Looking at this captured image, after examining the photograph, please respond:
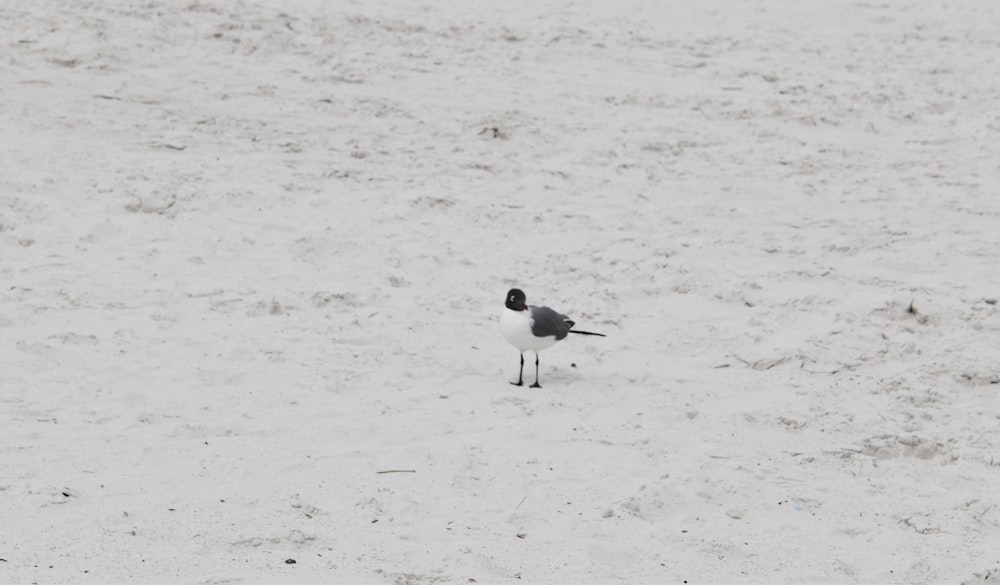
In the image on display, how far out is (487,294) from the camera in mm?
6629

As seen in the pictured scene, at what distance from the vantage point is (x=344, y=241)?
7.09 m

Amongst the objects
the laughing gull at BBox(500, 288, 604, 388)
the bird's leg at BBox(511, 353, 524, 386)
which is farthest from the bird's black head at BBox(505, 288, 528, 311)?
the bird's leg at BBox(511, 353, 524, 386)

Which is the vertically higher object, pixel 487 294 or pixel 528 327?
pixel 528 327

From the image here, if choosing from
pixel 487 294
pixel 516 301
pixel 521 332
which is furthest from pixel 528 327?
pixel 487 294

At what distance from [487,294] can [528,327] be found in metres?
1.11

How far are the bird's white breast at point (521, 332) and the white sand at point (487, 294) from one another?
20 centimetres

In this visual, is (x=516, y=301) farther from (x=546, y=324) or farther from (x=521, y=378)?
(x=521, y=378)

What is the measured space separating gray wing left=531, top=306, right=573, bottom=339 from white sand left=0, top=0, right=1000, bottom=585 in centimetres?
24

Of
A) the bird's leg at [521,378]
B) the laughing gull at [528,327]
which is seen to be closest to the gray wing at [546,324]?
the laughing gull at [528,327]

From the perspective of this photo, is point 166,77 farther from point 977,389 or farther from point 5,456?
point 977,389

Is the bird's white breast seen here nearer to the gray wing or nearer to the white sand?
the gray wing

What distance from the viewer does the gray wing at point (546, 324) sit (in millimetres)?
5559

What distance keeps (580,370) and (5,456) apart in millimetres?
2476

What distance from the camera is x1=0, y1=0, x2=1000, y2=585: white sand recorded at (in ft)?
14.3
